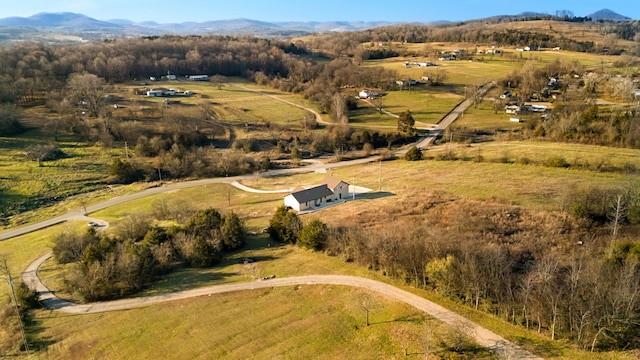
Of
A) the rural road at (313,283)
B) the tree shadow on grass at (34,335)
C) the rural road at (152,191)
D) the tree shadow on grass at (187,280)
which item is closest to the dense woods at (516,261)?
the rural road at (313,283)

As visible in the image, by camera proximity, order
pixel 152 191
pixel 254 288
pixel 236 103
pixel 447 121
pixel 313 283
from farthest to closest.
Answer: pixel 236 103
pixel 447 121
pixel 152 191
pixel 254 288
pixel 313 283

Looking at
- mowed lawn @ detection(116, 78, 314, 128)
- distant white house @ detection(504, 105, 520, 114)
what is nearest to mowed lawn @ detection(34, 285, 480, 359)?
mowed lawn @ detection(116, 78, 314, 128)

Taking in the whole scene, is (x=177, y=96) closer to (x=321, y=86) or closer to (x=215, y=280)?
(x=321, y=86)

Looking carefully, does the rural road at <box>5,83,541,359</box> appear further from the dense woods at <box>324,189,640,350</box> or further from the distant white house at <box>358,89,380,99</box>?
the distant white house at <box>358,89,380,99</box>

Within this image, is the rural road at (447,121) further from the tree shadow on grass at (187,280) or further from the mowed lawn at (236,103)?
the tree shadow on grass at (187,280)

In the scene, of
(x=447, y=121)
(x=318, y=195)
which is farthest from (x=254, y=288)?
(x=447, y=121)

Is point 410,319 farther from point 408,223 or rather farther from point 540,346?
point 408,223

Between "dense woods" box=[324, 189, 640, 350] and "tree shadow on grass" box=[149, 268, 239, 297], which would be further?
"tree shadow on grass" box=[149, 268, 239, 297]
